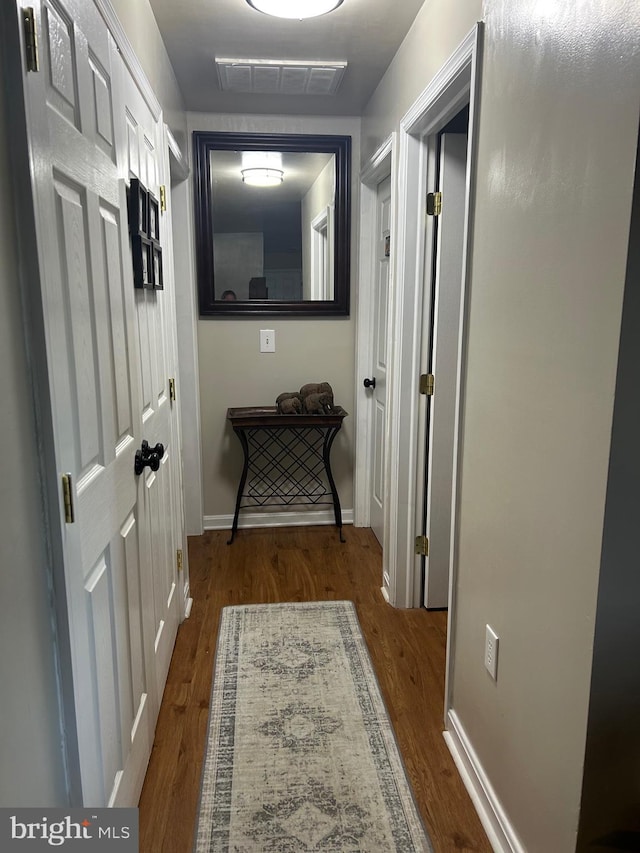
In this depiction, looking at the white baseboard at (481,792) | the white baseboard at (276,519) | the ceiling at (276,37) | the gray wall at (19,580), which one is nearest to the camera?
the gray wall at (19,580)

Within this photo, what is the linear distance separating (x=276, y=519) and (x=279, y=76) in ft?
7.97

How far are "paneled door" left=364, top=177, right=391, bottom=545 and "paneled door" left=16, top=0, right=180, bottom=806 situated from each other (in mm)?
1588

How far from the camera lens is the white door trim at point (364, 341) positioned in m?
3.38

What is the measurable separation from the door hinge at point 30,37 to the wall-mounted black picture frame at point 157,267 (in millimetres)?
1035

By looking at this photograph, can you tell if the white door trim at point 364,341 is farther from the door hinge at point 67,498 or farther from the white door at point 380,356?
the door hinge at point 67,498

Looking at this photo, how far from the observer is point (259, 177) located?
3.34 meters

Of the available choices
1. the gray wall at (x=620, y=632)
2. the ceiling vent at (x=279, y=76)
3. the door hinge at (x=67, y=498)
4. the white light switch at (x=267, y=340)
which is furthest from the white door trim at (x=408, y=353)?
the door hinge at (x=67, y=498)

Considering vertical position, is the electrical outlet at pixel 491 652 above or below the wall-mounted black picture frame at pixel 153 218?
below

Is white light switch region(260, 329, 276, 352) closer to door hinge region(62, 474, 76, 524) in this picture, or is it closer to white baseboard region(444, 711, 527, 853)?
white baseboard region(444, 711, 527, 853)

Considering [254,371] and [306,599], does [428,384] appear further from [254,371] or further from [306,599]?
[254,371]

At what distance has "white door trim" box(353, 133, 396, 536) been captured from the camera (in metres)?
3.38

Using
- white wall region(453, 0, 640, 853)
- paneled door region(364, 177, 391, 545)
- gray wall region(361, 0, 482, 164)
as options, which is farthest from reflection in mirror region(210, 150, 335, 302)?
white wall region(453, 0, 640, 853)

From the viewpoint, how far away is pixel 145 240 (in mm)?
1816

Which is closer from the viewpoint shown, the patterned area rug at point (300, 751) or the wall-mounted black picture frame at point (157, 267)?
the patterned area rug at point (300, 751)
